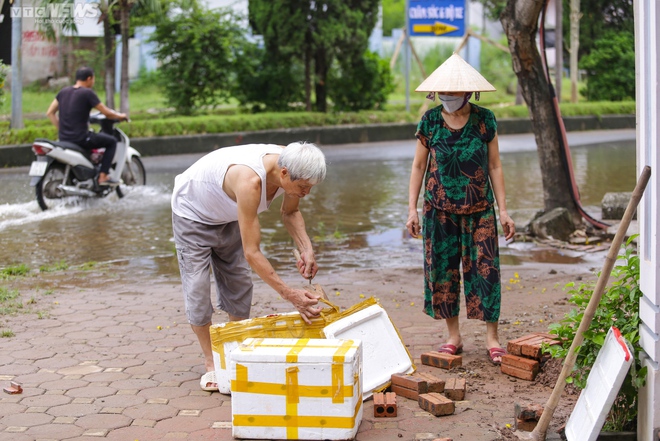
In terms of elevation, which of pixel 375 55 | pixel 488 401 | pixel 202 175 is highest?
pixel 375 55

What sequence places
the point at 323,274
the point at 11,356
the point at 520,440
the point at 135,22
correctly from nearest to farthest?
the point at 520,440 → the point at 11,356 → the point at 323,274 → the point at 135,22

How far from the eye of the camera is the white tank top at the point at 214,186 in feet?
14.1

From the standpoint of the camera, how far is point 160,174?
14.3 m

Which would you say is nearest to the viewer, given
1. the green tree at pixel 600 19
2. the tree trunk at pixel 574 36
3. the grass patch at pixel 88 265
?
the grass patch at pixel 88 265

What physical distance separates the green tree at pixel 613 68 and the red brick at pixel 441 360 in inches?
890

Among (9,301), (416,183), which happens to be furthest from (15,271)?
(416,183)

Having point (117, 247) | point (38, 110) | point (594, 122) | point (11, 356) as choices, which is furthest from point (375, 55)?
point (11, 356)

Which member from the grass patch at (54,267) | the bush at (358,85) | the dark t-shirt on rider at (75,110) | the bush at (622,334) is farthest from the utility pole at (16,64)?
the bush at (622,334)

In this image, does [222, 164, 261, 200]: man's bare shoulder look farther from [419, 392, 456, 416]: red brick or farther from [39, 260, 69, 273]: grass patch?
[39, 260, 69, 273]: grass patch

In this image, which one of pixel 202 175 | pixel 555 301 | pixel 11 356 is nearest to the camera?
pixel 202 175

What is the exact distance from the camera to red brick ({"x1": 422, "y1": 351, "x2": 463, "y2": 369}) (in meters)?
4.83

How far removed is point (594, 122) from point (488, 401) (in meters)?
20.1

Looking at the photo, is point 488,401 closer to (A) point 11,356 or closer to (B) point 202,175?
(B) point 202,175

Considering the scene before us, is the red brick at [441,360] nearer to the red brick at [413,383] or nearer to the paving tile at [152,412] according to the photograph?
the red brick at [413,383]
